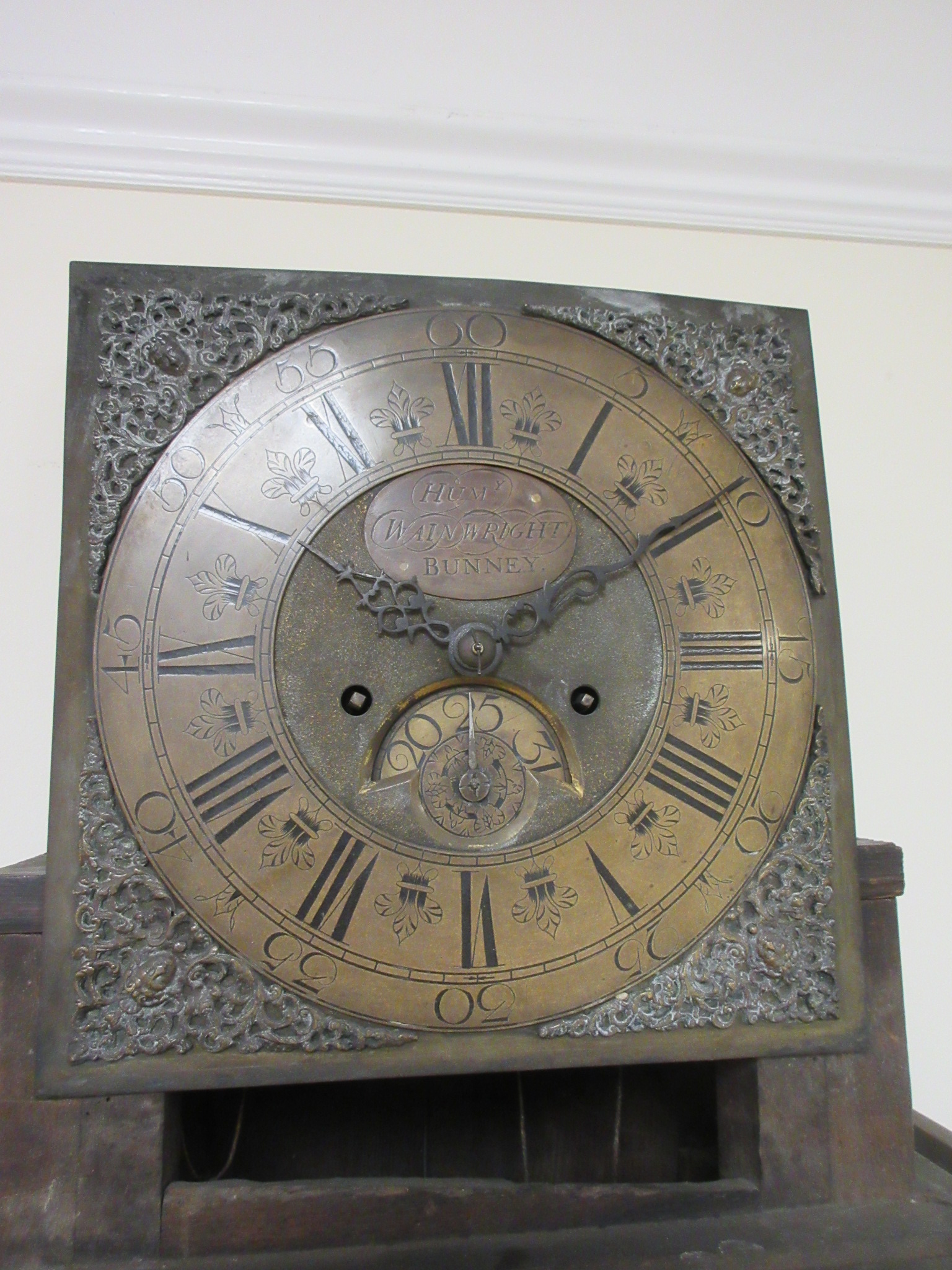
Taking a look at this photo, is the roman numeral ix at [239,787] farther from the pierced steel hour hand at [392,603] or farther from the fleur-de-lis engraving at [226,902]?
the pierced steel hour hand at [392,603]

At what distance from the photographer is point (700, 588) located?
132 cm

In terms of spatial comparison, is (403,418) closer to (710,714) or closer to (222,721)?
(222,721)

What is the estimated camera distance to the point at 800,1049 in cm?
122

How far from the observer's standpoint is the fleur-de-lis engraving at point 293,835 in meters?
1.18

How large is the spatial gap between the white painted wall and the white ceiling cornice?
5 cm

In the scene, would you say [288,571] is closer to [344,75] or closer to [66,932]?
[66,932]

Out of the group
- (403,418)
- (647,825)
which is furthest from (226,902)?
(403,418)

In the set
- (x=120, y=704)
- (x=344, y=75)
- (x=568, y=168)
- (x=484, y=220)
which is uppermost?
(x=344, y=75)

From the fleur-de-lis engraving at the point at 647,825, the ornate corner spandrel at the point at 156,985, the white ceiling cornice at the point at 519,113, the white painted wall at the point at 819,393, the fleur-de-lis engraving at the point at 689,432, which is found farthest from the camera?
the white ceiling cornice at the point at 519,113

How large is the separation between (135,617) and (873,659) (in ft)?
4.36

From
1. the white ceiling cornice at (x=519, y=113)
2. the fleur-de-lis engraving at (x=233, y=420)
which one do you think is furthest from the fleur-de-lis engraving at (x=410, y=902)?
the white ceiling cornice at (x=519, y=113)

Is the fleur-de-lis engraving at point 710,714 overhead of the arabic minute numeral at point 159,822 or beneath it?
overhead

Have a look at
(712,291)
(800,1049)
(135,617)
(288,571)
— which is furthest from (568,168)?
(800,1049)

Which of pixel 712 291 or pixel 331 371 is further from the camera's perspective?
pixel 712 291
